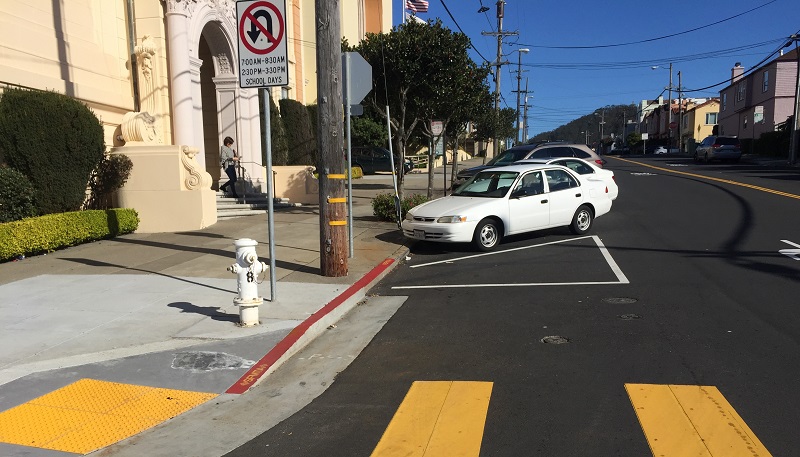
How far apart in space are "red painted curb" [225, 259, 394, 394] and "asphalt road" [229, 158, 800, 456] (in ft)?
2.18

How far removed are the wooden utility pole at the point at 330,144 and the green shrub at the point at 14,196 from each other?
560cm

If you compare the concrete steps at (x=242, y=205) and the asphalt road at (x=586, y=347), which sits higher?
the concrete steps at (x=242, y=205)

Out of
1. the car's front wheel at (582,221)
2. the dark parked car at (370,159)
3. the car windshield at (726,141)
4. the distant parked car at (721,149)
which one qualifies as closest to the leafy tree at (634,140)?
the distant parked car at (721,149)

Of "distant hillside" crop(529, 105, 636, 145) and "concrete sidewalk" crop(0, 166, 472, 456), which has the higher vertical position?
"distant hillside" crop(529, 105, 636, 145)

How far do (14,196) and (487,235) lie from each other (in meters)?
8.15

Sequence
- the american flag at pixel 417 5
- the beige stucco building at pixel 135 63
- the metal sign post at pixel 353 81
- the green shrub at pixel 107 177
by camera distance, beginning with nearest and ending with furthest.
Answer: the metal sign post at pixel 353 81
the beige stucco building at pixel 135 63
the green shrub at pixel 107 177
the american flag at pixel 417 5

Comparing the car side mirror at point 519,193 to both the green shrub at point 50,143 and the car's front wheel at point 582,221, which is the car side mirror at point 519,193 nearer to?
the car's front wheel at point 582,221

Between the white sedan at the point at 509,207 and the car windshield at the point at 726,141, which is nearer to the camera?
the white sedan at the point at 509,207

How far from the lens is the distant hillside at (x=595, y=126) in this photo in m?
140

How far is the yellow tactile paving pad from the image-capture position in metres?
4.02

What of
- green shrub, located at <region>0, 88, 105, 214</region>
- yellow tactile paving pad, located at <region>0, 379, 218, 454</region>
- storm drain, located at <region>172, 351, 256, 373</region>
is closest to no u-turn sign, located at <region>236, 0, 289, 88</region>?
storm drain, located at <region>172, 351, 256, 373</region>

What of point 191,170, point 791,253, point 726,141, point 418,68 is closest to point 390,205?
point 418,68

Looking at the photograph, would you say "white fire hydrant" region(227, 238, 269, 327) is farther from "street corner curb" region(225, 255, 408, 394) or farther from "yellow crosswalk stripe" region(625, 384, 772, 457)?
"yellow crosswalk stripe" region(625, 384, 772, 457)

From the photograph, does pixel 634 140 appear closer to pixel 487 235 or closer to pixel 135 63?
pixel 135 63
